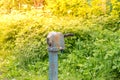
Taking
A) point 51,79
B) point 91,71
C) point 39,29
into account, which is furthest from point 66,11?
point 51,79

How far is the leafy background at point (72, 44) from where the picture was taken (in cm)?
470

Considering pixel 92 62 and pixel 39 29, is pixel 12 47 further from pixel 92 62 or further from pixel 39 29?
pixel 92 62

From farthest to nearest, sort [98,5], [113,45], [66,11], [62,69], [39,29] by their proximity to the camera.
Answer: [66,11], [98,5], [39,29], [62,69], [113,45]

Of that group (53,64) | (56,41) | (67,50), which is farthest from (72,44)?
(53,64)

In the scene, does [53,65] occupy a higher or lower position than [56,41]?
lower

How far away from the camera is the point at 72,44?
5723mm

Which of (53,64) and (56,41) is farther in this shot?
(56,41)

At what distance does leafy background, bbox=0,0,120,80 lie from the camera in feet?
15.4

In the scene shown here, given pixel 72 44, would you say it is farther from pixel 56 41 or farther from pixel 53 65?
pixel 53 65

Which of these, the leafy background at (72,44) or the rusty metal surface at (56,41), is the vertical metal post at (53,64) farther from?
the leafy background at (72,44)

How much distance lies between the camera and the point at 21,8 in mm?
10141

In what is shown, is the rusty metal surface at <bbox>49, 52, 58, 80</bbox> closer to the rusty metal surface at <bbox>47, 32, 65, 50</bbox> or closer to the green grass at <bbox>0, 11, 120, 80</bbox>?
the rusty metal surface at <bbox>47, 32, 65, 50</bbox>

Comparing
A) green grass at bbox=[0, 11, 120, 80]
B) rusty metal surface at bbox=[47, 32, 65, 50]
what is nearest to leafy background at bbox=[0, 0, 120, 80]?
green grass at bbox=[0, 11, 120, 80]

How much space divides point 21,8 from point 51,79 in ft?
26.0
